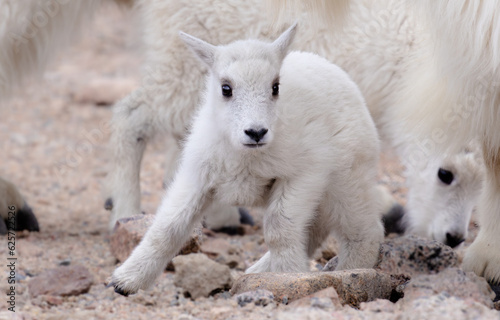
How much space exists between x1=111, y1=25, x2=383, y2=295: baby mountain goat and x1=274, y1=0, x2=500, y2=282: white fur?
45 centimetres

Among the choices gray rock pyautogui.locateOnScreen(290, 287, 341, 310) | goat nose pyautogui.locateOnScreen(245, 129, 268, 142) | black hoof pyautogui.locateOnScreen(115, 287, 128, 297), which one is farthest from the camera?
black hoof pyautogui.locateOnScreen(115, 287, 128, 297)

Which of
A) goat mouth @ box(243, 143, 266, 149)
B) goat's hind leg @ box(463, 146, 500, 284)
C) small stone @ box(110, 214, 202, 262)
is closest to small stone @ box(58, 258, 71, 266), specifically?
small stone @ box(110, 214, 202, 262)

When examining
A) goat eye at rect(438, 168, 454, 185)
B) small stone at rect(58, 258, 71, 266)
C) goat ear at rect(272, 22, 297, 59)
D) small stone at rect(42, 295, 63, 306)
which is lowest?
small stone at rect(58, 258, 71, 266)

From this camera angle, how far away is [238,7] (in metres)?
5.01

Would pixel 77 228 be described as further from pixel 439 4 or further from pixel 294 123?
pixel 439 4

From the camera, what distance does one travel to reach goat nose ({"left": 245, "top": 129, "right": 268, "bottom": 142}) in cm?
325

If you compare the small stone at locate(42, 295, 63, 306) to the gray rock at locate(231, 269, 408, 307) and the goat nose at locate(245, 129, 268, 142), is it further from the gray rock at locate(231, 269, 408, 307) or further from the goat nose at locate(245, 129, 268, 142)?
the goat nose at locate(245, 129, 268, 142)

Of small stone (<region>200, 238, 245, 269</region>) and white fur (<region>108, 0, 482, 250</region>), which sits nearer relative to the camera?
small stone (<region>200, 238, 245, 269</region>)

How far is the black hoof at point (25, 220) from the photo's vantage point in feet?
16.9

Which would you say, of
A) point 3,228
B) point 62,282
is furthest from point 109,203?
point 62,282

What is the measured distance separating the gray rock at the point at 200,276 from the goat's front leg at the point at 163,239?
145 mm

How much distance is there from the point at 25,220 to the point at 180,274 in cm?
184

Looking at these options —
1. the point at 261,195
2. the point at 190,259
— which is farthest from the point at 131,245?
the point at 261,195

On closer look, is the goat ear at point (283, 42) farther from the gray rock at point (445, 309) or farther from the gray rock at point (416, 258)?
the gray rock at point (445, 309)
